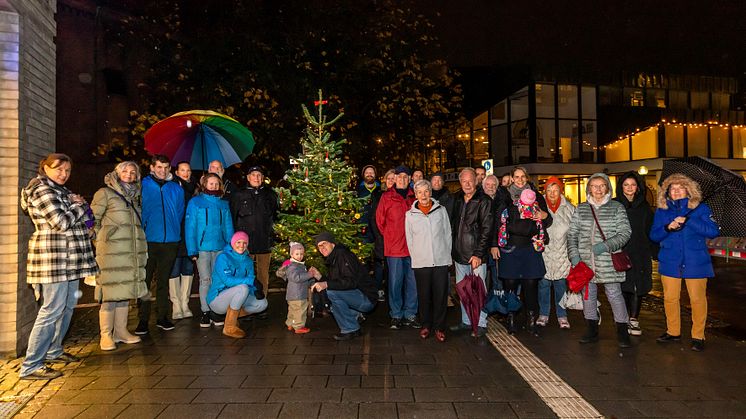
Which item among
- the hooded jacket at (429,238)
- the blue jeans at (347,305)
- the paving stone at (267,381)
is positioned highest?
the hooded jacket at (429,238)

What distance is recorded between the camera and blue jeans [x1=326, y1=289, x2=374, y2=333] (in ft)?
21.1

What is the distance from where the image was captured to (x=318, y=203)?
7262 mm

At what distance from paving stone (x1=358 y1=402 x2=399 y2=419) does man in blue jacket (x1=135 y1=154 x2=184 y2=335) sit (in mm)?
3644

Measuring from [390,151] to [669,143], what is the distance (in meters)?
22.9

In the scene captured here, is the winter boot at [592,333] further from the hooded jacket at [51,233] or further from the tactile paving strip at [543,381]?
the hooded jacket at [51,233]

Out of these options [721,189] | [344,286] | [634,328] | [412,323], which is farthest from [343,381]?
[721,189]

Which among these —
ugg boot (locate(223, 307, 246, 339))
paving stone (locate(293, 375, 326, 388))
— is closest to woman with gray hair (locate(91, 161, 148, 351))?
ugg boot (locate(223, 307, 246, 339))

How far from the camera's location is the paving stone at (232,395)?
4.37m

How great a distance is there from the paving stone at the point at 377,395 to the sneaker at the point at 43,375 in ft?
9.62

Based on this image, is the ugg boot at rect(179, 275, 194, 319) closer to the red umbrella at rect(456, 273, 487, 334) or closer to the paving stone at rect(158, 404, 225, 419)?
the paving stone at rect(158, 404, 225, 419)

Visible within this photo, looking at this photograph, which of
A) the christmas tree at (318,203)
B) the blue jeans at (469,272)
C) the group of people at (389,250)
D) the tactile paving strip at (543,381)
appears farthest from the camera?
the christmas tree at (318,203)

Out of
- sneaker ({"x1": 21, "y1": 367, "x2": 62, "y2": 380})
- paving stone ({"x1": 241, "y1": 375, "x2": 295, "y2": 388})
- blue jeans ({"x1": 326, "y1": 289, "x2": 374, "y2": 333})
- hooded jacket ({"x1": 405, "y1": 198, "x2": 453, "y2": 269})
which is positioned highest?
hooded jacket ({"x1": 405, "y1": 198, "x2": 453, "y2": 269})

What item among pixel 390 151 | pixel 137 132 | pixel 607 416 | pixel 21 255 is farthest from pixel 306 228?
pixel 390 151

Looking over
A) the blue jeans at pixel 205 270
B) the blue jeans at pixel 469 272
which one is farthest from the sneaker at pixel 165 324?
the blue jeans at pixel 469 272
